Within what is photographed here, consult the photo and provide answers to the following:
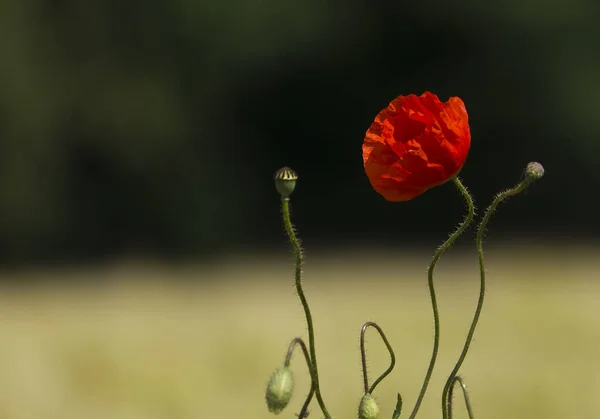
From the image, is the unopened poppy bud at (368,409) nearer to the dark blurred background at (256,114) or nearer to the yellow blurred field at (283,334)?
the yellow blurred field at (283,334)

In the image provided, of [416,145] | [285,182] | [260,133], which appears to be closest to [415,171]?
[416,145]

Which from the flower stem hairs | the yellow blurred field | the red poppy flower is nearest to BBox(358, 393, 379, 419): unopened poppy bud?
the flower stem hairs

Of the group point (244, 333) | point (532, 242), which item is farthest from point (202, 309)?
point (532, 242)

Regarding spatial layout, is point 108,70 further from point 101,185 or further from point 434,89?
point 434,89

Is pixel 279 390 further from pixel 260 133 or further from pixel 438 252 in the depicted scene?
pixel 260 133

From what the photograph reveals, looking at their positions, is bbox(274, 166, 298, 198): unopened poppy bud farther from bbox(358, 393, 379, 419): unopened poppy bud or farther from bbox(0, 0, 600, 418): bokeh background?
Result: bbox(0, 0, 600, 418): bokeh background
